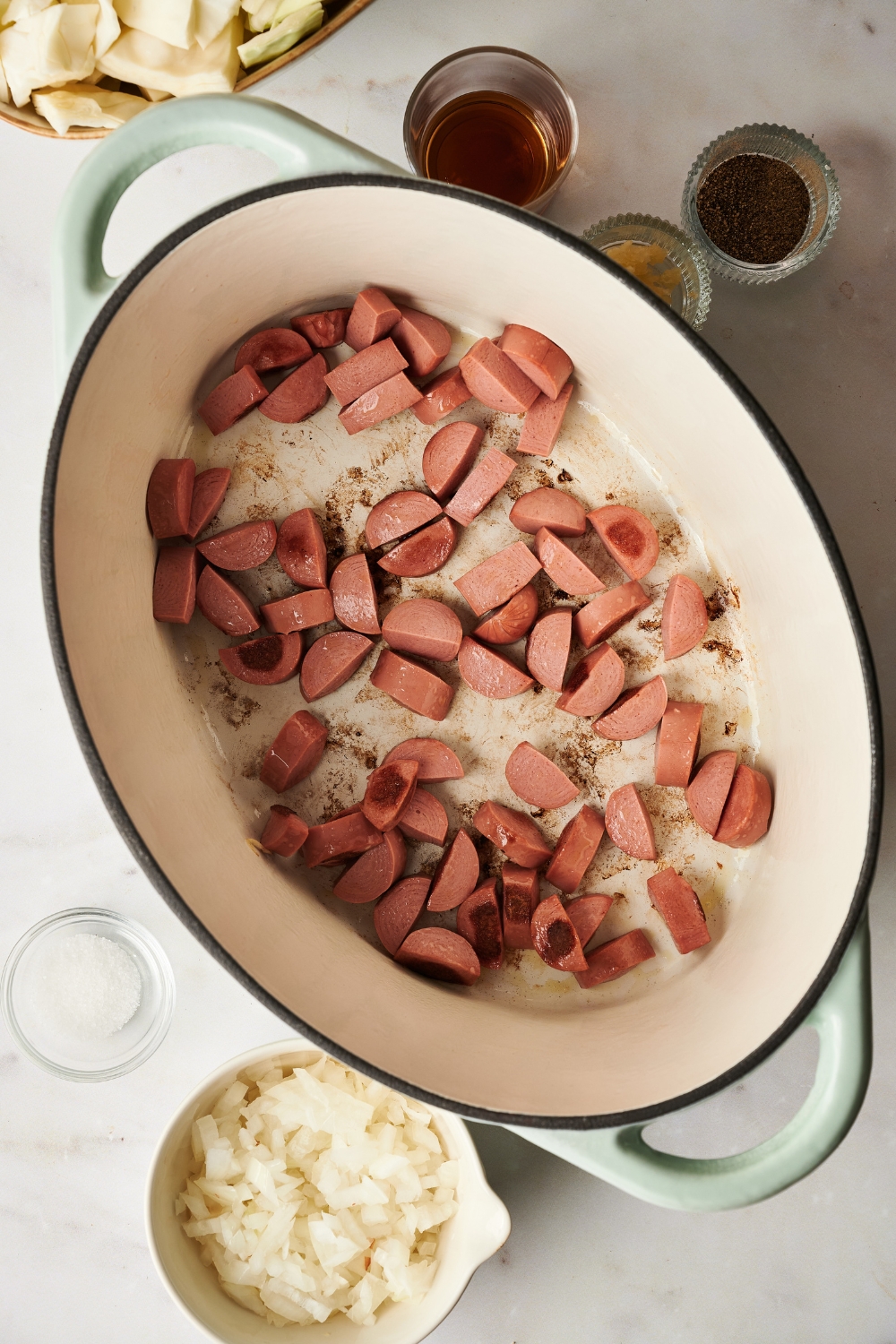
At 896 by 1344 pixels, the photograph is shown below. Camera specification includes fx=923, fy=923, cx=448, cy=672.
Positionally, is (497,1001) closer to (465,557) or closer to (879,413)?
(465,557)

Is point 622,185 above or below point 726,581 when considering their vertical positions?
above

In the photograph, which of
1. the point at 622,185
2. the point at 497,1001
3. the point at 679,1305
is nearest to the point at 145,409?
the point at 622,185

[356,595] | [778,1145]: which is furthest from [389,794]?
[778,1145]

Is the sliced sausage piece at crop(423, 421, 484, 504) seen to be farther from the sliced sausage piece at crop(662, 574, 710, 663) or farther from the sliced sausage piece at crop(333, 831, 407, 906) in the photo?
the sliced sausage piece at crop(333, 831, 407, 906)

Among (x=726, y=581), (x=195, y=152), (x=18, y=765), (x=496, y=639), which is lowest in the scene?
(x=18, y=765)

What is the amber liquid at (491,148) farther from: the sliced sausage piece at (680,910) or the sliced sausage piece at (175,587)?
the sliced sausage piece at (680,910)
